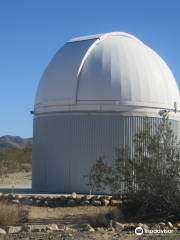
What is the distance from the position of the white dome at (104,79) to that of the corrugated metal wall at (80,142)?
0.46 meters

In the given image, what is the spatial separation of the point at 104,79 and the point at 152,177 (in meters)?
6.78

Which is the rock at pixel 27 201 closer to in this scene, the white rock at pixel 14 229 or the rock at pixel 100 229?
the rock at pixel 100 229

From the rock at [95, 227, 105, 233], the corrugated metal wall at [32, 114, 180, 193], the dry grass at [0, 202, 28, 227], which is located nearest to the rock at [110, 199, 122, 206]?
the corrugated metal wall at [32, 114, 180, 193]

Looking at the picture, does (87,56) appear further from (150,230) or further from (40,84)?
(150,230)

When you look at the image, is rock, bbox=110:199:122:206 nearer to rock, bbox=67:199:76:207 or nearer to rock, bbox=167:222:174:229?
rock, bbox=67:199:76:207

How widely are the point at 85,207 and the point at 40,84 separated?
672 cm

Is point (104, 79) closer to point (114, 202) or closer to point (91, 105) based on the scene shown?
point (91, 105)

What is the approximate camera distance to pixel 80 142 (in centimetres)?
2095

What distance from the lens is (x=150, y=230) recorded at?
12.3 m

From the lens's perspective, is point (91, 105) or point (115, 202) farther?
point (91, 105)

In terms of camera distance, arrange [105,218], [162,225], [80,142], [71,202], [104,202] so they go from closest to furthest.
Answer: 1. [162,225]
2. [105,218]
3. [104,202]
4. [71,202]
5. [80,142]

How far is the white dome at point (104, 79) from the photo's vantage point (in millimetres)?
20875

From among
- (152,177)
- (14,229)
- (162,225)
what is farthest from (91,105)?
(14,229)

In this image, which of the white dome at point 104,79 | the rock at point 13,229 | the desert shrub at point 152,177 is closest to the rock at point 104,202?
the desert shrub at point 152,177
